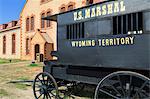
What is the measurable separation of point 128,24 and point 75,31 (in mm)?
1807

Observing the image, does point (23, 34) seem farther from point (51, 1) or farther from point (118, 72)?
point (118, 72)

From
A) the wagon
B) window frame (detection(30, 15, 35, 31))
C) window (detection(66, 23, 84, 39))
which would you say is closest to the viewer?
the wagon

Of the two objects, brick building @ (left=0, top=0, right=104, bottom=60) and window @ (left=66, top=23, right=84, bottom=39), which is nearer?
window @ (left=66, top=23, right=84, bottom=39)

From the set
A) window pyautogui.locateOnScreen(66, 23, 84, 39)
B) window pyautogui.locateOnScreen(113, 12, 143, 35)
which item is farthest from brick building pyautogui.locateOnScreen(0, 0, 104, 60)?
window pyautogui.locateOnScreen(113, 12, 143, 35)

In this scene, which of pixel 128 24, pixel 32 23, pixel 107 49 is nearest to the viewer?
pixel 128 24

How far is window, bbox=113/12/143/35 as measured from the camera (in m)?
5.76

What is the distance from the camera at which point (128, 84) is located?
18.6 feet

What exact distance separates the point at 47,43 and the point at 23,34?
774 cm

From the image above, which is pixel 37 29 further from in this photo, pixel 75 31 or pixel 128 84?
pixel 128 84

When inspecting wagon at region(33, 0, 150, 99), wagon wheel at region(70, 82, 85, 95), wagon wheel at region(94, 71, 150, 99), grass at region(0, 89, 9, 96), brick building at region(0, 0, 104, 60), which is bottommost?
grass at region(0, 89, 9, 96)

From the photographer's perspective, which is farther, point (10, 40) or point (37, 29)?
point (10, 40)

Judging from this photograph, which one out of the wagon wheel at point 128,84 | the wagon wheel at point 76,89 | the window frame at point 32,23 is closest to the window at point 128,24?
the wagon wheel at point 128,84

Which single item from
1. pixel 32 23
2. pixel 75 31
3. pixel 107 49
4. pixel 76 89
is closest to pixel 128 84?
pixel 107 49

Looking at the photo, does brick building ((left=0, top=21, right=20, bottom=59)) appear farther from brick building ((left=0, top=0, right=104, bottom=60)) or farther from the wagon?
the wagon
